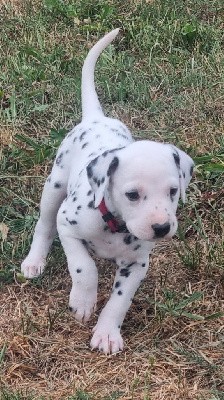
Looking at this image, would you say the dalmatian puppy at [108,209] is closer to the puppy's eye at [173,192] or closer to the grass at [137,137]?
the puppy's eye at [173,192]

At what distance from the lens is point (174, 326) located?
13.5 ft

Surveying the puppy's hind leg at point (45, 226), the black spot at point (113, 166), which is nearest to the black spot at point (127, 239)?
the black spot at point (113, 166)

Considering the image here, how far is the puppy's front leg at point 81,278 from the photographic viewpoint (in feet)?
12.9

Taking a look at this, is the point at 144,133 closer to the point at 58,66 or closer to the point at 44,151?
the point at 44,151

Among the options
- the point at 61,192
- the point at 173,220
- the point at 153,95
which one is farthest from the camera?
the point at 153,95

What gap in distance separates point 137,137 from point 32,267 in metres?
1.56

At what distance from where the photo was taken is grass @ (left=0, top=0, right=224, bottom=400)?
386cm

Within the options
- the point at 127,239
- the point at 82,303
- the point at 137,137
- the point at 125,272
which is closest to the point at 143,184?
the point at 127,239

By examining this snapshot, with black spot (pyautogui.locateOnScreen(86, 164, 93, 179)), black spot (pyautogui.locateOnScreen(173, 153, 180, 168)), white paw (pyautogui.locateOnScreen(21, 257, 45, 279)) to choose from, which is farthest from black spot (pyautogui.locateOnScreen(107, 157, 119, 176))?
white paw (pyautogui.locateOnScreen(21, 257, 45, 279))

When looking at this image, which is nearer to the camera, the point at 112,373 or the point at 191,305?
the point at 112,373

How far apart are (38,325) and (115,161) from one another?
983 millimetres

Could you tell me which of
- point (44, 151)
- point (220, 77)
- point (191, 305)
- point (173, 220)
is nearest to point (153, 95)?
point (220, 77)

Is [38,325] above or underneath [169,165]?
underneath

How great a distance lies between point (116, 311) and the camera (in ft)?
13.0
